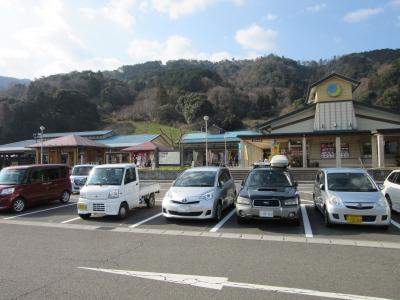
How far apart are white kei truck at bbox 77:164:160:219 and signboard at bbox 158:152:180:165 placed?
2750cm

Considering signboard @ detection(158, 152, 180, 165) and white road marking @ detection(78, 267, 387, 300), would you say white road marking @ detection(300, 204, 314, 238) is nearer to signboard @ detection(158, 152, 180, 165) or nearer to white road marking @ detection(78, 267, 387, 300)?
white road marking @ detection(78, 267, 387, 300)

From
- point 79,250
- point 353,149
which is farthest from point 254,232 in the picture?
point 353,149

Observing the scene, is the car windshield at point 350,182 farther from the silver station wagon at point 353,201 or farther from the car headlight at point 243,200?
the car headlight at point 243,200

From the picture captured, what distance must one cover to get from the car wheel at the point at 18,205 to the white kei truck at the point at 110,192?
10.4 feet

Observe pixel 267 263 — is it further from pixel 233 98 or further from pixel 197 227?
pixel 233 98

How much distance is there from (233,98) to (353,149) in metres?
48.1

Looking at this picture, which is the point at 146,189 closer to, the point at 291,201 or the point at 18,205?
the point at 18,205

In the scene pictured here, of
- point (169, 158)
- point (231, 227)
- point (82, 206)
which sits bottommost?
point (231, 227)

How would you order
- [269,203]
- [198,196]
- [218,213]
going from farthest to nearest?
[218,213] < [198,196] < [269,203]

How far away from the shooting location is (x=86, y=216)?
422 inches

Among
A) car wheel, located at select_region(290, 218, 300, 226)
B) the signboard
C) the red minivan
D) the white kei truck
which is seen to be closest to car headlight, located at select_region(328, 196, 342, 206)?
car wheel, located at select_region(290, 218, 300, 226)

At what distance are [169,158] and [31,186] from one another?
88.6 ft

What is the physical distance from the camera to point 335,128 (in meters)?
28.6

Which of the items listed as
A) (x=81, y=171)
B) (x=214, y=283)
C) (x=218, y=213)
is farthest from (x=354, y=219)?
(x=81, y=171)
